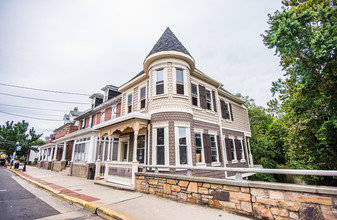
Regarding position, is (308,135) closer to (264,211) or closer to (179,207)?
(264,211)

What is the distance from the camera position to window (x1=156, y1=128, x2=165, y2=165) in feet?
26.5

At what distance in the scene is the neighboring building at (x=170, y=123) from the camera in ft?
27.2

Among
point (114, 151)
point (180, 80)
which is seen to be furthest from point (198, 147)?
point (114, 151)

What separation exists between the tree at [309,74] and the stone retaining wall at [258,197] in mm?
5535

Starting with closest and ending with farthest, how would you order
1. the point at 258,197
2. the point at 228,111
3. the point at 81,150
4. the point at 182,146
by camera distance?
the point at 258,197 → the point at 182,146 → the point at 228,111 → the point at 81,150

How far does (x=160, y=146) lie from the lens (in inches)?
324

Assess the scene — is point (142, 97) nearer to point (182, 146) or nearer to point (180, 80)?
point (180, 80)

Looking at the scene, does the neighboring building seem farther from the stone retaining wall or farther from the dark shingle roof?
the stone retaining wall

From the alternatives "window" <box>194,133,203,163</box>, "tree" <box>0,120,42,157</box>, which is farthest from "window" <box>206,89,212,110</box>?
"tree" <box>0,120,42,157</box>

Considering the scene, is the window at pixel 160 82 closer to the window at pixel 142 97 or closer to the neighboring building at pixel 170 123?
the neighboring building at pixel 170 123

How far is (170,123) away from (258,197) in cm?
531

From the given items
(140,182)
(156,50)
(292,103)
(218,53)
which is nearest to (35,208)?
(140,182)

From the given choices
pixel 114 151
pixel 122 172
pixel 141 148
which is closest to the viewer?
pixel 122 172

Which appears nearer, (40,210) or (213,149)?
(40,210)
